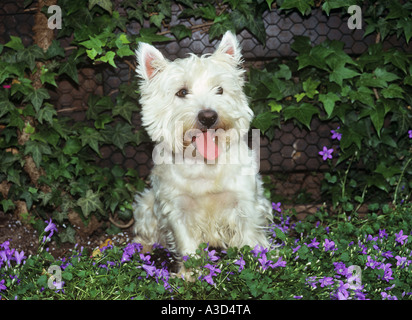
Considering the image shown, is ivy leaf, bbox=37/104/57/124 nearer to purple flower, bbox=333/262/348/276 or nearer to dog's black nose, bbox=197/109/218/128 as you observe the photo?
dog's black nose, bbox=197/109/218/128

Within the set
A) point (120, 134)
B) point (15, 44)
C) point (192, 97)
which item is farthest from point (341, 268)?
point (15, 44)

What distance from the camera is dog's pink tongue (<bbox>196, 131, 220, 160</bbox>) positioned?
9.32 ft

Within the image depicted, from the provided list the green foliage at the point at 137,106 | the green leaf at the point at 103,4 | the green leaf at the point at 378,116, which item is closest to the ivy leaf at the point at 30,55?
the green foliage at the point at 137,106

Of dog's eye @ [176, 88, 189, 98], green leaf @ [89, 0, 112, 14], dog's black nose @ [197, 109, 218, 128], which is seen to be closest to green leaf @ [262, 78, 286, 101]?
dog's eye @ [176, 88, 189, 98]

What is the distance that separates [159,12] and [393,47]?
1893mm

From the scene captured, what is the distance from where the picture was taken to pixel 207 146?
2873 millimetres

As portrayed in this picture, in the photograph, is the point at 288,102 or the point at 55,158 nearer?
the point at 55,158

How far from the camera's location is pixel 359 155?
383cm

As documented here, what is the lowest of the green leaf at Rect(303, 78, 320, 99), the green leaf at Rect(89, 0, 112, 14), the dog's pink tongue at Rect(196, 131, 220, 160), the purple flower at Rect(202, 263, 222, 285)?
the purple flower at Rect(202, 263, 222, 285)

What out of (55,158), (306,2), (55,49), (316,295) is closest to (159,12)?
(55,49)

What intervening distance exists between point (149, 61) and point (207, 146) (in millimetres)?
630

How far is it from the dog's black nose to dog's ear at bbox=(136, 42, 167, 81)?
17.5 inches

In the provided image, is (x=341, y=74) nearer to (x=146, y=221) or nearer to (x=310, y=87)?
(x=310, y=87)

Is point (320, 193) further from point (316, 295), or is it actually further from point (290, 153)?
point (316, 295)
